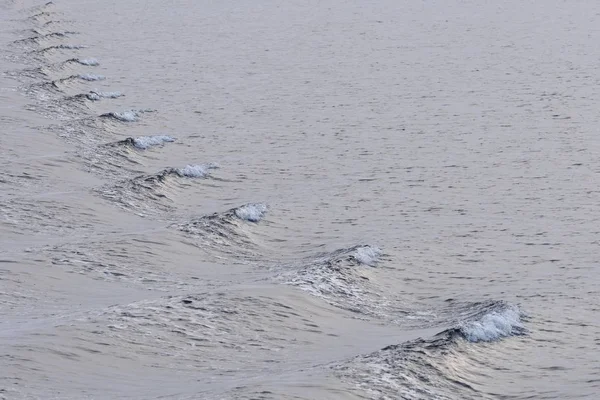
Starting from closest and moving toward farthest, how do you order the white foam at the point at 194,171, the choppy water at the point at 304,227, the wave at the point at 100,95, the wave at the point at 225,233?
the choppy water at the point at 304,227
the wave at the point at 225,233
the white foam at the point at 194,171
the wave at the point at 100,95

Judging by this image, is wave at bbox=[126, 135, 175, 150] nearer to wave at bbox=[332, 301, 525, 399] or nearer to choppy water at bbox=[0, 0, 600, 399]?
choppy water at bbox=[0, 0, 600, 399]

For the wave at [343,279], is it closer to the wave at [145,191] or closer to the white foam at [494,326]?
the white foam at [494,326]

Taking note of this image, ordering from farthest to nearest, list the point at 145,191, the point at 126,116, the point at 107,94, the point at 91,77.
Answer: the point at 91,77
the point at 107,94
the point at 126,116
the point at 145,191

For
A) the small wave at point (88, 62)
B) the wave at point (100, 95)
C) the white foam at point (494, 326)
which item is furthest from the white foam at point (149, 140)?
→ the small wave at point (88, 62)

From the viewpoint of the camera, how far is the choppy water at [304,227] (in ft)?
38.7

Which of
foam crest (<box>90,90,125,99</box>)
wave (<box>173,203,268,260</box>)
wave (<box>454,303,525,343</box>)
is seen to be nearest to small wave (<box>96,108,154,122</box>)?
foam crest (<box>90,90,125,99</box>)

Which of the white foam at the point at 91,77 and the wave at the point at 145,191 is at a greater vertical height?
the white foam at the point at 91,77

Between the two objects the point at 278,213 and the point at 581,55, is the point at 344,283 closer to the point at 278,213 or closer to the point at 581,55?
the point at 278,213

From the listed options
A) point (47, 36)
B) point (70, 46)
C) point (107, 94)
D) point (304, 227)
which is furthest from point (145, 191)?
point (47, 36)

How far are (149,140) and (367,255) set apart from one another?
10.3 m

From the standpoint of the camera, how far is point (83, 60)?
41.8 m

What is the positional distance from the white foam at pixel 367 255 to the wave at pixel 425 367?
3515 mm

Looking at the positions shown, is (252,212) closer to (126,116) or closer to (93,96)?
(126,116)

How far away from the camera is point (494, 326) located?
43.5 ft
